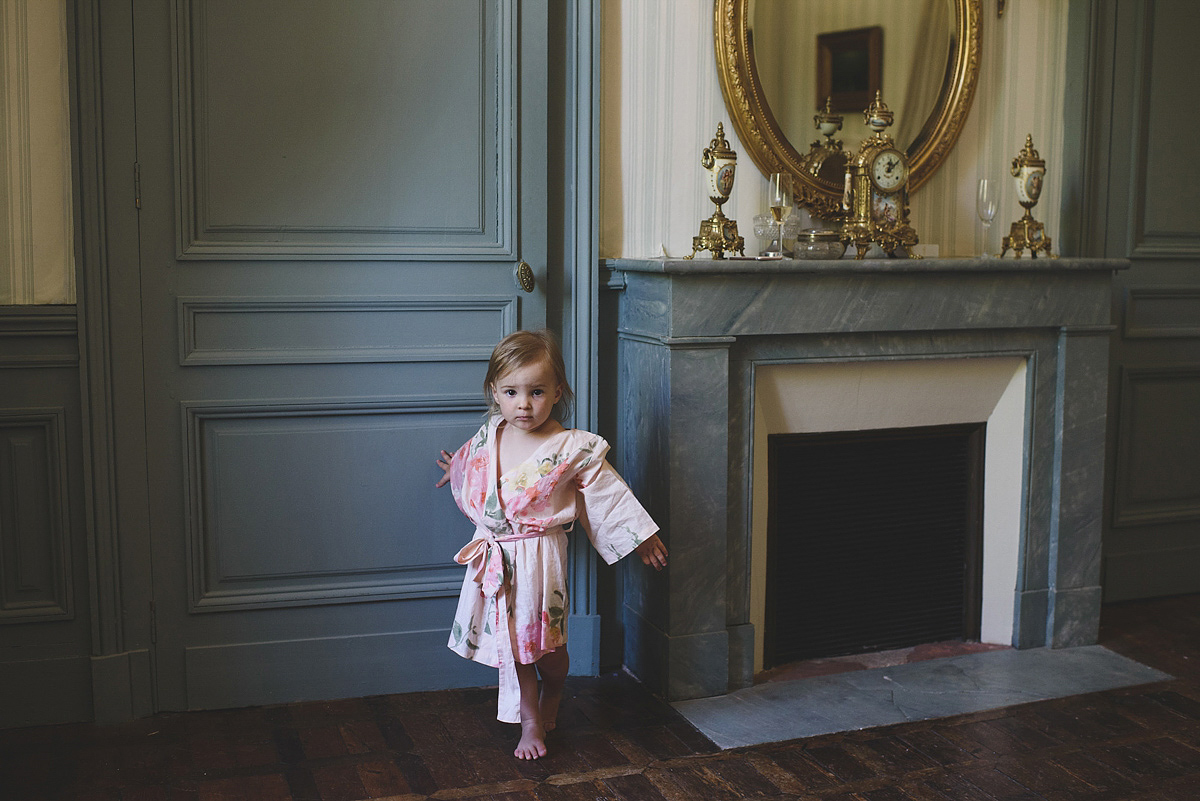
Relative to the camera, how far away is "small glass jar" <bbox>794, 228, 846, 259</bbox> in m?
2.95

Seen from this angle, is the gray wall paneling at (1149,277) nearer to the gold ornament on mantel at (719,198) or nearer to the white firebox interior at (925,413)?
the white firebox interior at (925,413)

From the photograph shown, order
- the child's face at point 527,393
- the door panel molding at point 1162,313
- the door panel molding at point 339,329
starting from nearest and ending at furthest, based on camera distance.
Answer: the child's face at point 527,393, the door panel molding at point 339,329, the door panel molding at point 1162,313

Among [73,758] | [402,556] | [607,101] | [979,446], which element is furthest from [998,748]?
[73,758]

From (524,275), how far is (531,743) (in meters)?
1.12

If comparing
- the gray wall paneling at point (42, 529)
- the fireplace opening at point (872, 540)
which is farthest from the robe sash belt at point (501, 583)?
the gray wall paneling at point (42, 529)

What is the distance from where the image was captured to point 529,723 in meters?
2.47

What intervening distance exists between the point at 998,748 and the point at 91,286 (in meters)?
2.30

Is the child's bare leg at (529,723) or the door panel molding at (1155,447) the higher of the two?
the door panel molding at (1155,447)

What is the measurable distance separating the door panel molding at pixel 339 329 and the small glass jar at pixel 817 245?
0.78 metres

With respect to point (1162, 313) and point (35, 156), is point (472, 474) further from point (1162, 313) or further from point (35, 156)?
point (1162, 313)

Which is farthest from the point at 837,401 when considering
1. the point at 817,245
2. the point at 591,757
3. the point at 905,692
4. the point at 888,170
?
the point at 591,757

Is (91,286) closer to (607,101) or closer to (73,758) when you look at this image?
(73,758)

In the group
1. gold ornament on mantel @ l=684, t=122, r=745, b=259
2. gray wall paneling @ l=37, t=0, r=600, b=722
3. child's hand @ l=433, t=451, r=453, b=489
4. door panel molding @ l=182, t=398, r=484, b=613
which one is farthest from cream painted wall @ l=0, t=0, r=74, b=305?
gold ornament on mantel @ l=684, t=122, r=745, b=259

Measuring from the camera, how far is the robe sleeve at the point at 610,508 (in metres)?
2.52
